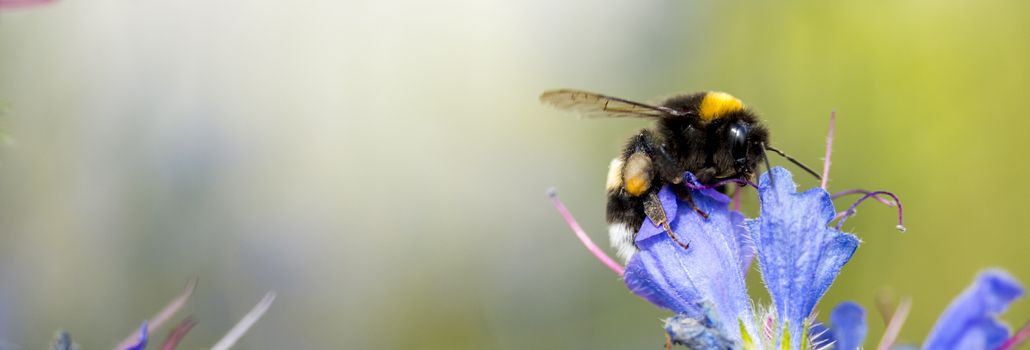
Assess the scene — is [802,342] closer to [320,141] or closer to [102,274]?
[102,274]

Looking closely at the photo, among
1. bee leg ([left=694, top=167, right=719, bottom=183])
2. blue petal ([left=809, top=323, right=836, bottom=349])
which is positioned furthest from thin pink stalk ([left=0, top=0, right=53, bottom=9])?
blue petal ([left=809, top=323, right=836, bottom=349])

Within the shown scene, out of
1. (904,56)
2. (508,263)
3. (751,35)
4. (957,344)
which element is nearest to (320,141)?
(508,263)

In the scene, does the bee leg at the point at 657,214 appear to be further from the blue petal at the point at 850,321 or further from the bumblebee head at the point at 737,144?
the blue petal at the point at 850,321

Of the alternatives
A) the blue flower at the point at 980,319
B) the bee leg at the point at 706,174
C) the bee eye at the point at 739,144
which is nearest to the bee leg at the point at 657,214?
the bee leg at the point at 706,174

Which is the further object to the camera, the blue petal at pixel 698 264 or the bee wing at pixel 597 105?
the bee wing at pixel 597 105

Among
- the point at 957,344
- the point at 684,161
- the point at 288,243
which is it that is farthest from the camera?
the point at 288,243

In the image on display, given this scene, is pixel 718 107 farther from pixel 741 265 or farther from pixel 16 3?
pixel 16 3
